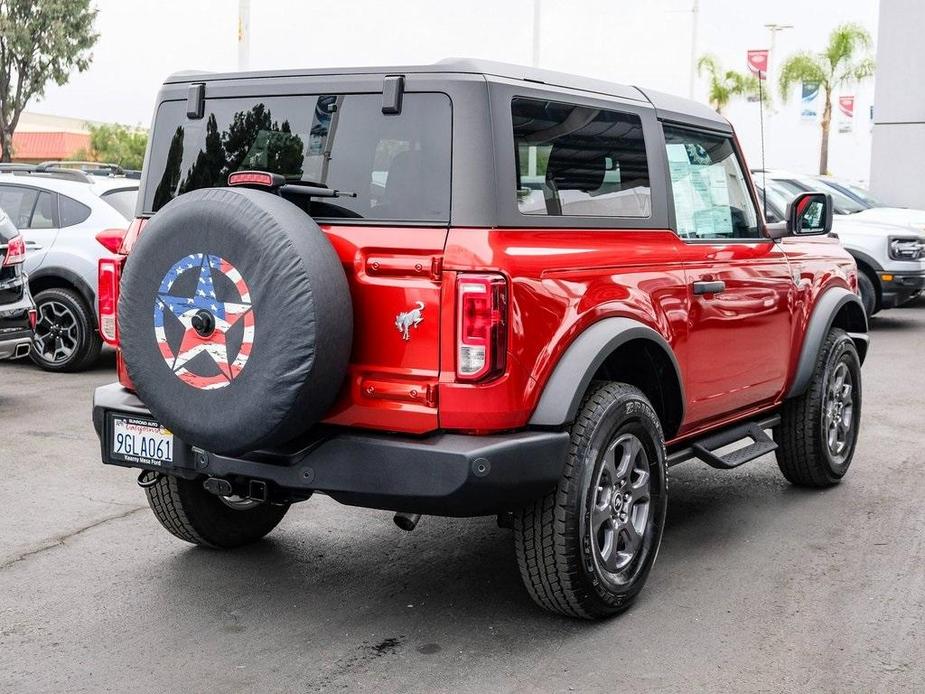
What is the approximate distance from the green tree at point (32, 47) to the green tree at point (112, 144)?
47680mm

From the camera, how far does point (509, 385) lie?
383 cm

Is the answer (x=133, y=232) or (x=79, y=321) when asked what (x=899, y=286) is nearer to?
(x=79, y=321)

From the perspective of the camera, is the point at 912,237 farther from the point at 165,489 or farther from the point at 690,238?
the point at 165,489

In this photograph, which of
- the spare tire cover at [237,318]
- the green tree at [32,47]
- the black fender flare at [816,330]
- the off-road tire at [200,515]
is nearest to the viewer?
the spare tire cover at [237,318]

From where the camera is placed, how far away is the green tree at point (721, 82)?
5281 cm

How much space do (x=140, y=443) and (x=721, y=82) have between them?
172 ft

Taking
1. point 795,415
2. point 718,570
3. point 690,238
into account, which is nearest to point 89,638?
point 718,570

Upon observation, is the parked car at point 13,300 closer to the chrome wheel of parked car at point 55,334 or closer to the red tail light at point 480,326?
the chrome wheel of parked car at point 55,334

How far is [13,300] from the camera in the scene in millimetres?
8305

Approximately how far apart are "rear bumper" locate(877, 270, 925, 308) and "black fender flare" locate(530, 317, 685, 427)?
1019cm

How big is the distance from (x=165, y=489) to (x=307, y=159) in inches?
61.8

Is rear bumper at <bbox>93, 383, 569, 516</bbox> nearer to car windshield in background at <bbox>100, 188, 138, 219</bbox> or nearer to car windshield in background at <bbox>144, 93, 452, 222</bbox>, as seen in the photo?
car windshield in background at <bbox>144, 93, 452, 222</bbox>

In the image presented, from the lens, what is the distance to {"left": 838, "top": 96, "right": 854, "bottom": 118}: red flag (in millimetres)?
46844

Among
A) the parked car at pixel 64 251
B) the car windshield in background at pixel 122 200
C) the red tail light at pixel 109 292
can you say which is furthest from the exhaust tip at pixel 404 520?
the car windshield in background at pixel 122 200
